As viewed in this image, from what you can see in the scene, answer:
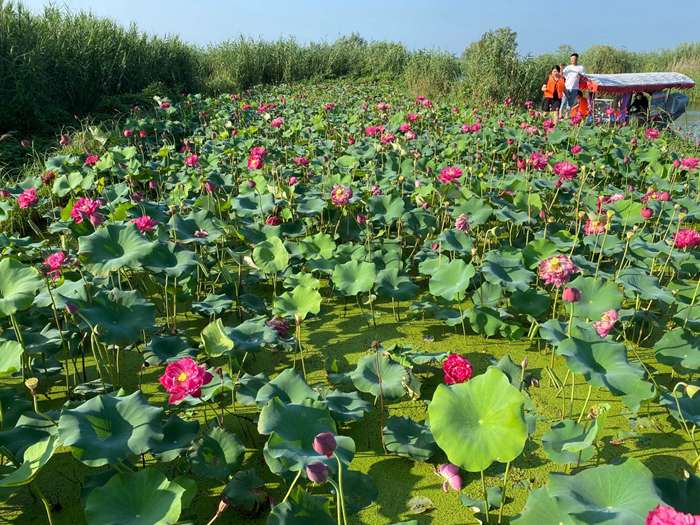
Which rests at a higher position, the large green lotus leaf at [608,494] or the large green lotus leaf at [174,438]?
→ the large green lotus leaf at [608,494]

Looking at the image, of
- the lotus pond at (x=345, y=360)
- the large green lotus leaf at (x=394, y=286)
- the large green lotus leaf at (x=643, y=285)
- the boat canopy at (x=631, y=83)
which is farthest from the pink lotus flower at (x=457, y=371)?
the boat canopy at (x=631, y=83)

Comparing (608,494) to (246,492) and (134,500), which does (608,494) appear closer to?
(246,492)

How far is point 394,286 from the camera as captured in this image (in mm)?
2338

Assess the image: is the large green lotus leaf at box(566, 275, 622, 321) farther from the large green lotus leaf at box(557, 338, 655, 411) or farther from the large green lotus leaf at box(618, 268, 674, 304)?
the large green lotus leaf at box(557, 338, 655, 411)

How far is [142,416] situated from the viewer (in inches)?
51.7

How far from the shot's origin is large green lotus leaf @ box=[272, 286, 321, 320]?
204cm

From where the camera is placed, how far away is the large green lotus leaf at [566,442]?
4.44ft

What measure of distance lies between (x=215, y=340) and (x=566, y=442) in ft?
3.60

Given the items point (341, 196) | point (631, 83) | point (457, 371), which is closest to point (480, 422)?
point (457, 371)

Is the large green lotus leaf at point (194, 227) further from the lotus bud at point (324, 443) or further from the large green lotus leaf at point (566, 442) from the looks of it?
the large green lotus leaf at point (566, 442)

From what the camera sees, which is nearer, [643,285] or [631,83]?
[643,285]

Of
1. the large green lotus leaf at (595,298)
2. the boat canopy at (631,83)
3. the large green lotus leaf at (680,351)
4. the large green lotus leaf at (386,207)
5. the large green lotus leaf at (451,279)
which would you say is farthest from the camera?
the boat canopy at (631,83)

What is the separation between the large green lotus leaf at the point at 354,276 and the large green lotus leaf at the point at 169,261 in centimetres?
63

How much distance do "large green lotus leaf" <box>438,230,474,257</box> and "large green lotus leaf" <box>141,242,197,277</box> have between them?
3.81ft
